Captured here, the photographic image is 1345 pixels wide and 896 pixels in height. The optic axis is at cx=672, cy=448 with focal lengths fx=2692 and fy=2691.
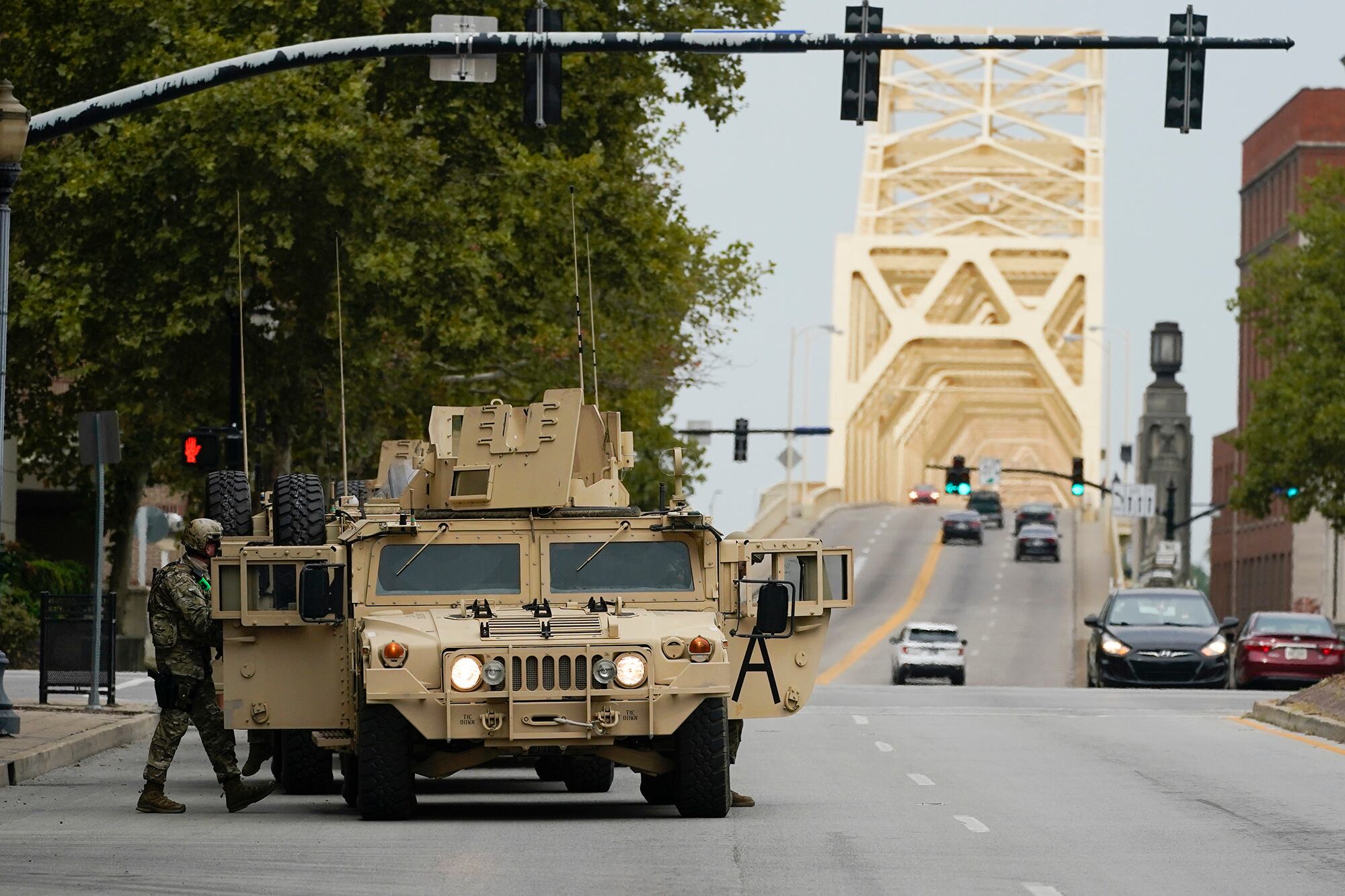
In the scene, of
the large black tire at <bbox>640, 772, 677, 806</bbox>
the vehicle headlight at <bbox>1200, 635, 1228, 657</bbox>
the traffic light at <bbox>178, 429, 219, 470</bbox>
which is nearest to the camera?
the large black tire at <bbox>640, 772, 677, 806</bbox>

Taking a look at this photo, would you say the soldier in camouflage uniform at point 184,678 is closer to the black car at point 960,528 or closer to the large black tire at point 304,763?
the large black tire at point 304,763

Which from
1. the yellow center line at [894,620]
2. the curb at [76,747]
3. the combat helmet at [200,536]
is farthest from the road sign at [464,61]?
the yellow center line at [894,620]

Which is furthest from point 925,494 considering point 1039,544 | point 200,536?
point 200,536

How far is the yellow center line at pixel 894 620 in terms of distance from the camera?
214ft

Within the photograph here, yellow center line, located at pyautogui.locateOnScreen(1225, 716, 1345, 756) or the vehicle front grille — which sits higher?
the vehicle front grille

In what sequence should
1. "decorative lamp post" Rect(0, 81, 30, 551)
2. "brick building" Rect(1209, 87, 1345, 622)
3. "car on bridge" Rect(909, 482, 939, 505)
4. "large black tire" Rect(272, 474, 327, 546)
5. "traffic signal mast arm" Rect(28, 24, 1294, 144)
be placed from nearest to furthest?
"large black tire" Rect(272, 474, 327, 546)
"traffic signal mast arm" Rect(28, 24, 1294, 144)
"decorative lamp post" Rect(0, 81, 30, 551)
"brick building" Rect(1209, 87, 1345, 622)
"car on bridge" Rect(909, 482, 939, 505)

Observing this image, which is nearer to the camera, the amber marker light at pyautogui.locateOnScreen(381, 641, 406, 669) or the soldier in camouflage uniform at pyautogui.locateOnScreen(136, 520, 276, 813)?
the amber marker light at pyautogui.locateOnScreen(381, 641, 406, 669)

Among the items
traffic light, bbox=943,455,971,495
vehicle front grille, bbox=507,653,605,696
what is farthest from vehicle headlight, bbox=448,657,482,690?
traffic light, bbox=943,455,971,495

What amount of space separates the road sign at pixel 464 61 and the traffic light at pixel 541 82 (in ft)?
1.00

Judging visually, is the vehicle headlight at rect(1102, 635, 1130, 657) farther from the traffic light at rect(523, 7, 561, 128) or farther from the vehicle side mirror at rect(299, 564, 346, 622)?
the vehicle side mirror at rect(299, 564, 346, 622)

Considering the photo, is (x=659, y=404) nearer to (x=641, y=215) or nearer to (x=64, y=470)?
(x=64, y=470)

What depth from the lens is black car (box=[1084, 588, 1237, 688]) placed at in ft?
123

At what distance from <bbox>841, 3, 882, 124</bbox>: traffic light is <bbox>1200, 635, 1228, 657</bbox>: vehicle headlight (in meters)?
18.4

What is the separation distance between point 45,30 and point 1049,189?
13078cm
